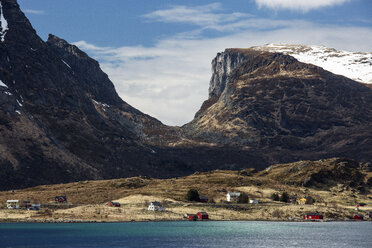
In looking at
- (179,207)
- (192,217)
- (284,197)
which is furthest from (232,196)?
(192,217)

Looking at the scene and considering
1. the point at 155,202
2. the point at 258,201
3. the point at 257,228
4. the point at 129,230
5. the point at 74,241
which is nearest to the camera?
the point at 74,241

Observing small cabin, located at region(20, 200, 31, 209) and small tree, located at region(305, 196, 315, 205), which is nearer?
small cabin, located at region(20, 200, 31, 209)

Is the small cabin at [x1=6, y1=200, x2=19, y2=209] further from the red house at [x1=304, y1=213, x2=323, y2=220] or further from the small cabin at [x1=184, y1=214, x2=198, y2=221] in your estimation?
the red house at [x1=304, y1=213, x2=323, y2=220]

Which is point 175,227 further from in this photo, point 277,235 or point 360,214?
point 360,214

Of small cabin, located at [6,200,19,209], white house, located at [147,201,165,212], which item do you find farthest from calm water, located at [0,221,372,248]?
small cabin, located at [6,200,19,209]

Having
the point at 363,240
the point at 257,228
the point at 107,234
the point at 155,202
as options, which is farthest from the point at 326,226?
the point at 107,234

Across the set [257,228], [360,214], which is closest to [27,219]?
[257,228]

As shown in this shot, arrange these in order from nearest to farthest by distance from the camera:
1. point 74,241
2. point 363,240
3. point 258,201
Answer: point 74,241
point 363,240
point 258,201

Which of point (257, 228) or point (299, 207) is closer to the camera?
point (257, 228)
